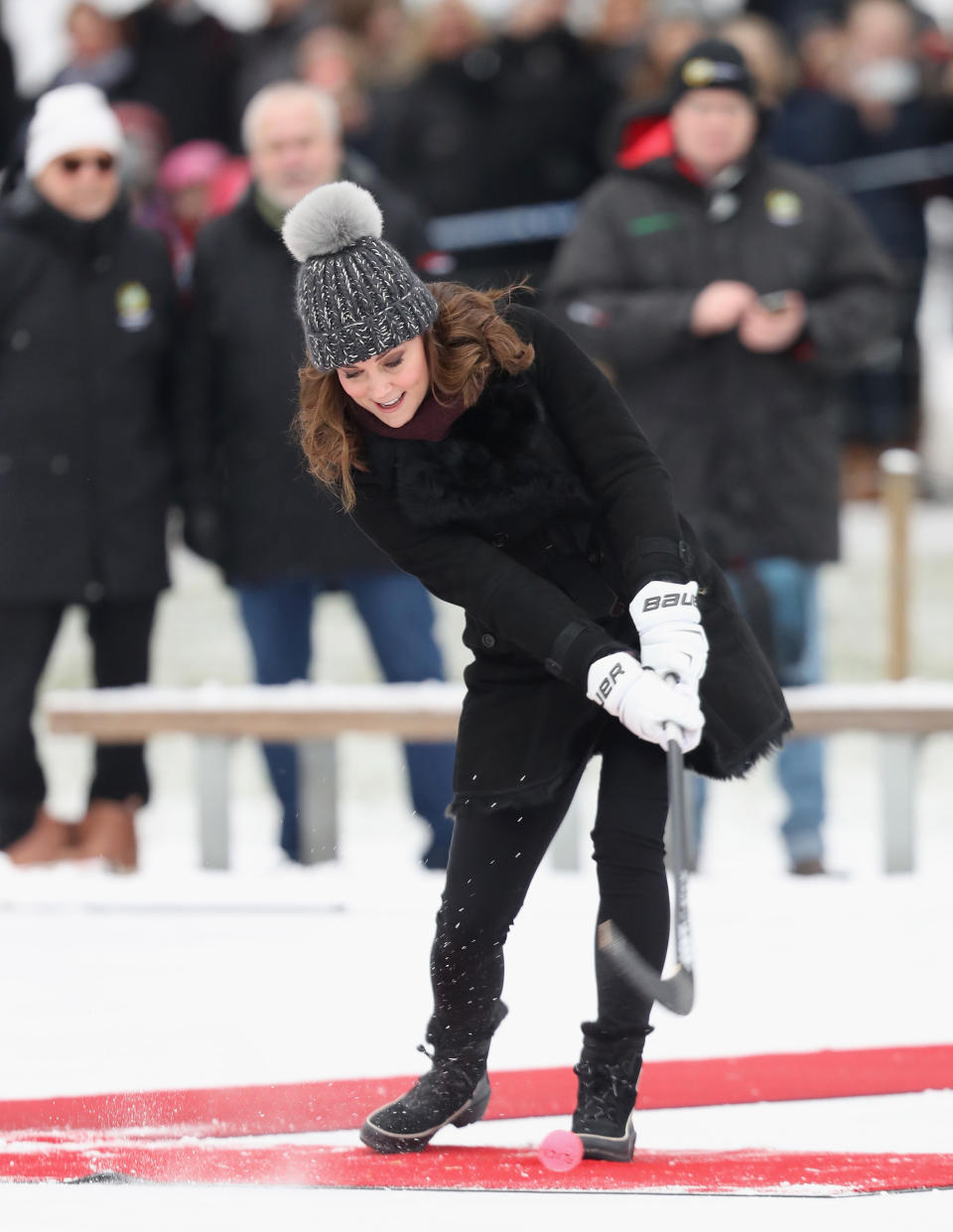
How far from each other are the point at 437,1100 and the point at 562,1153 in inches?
9.9

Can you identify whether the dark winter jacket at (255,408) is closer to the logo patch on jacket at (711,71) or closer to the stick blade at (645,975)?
the logo patch on jacket at (711,71)

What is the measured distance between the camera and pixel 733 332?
190 inches

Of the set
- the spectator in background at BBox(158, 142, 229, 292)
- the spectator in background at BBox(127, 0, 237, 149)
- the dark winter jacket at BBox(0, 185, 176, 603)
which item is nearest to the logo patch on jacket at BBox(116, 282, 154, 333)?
the dark winter jacket at BBox(0, 185, 176, 603)

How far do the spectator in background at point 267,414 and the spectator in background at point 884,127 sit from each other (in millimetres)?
2382

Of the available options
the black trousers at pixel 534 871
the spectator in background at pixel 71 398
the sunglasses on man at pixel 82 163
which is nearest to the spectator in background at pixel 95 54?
the spectator in background at pixel 71 398

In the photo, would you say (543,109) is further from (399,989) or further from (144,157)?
(399,989)

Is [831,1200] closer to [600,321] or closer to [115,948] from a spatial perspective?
[115,948]

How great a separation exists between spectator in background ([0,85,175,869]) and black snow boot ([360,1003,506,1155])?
204cm

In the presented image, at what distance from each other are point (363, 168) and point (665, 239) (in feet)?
2.62

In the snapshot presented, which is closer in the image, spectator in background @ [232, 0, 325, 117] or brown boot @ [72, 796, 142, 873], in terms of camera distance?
brown boot @ [72, 796, 142, 873]

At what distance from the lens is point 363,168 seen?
5.12m

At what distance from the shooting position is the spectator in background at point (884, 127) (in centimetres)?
681

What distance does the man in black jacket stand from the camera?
4820mm

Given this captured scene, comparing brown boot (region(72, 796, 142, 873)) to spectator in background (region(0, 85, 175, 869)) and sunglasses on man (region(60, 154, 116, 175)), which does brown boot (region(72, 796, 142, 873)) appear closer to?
spectator in background (region(0, 85, 175, 869))
